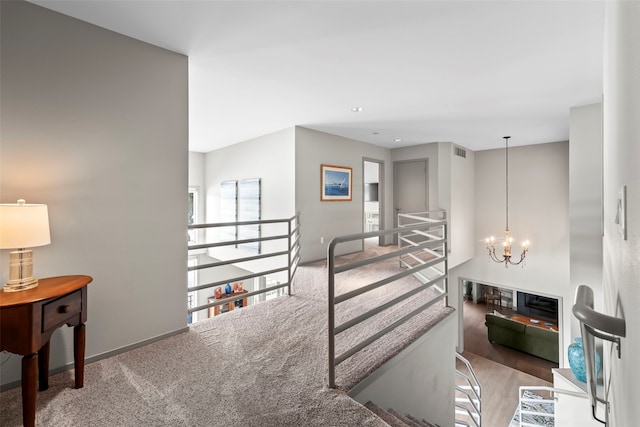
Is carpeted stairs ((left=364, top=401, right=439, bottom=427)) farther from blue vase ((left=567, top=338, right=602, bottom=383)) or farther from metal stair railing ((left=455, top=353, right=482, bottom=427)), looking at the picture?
blue vase ((left=567, top=338, right=602, bottom=383))

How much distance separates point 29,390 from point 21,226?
2.72 ft

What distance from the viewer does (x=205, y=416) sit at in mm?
1571

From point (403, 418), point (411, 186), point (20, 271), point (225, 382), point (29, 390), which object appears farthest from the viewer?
point (411, 186)

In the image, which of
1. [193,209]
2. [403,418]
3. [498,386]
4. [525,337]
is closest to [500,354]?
[525,337]

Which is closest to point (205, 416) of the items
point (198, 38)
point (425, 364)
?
point (425, 364)

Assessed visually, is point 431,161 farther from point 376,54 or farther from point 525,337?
point 525,337

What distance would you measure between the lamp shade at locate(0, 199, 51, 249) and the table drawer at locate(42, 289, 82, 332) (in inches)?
13.4

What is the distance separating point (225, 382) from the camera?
1857 millimetres

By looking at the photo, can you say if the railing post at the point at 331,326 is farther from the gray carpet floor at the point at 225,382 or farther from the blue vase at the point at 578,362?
the blue vase at the point at 578,362

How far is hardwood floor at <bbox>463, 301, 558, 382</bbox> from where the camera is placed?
21.4 ft

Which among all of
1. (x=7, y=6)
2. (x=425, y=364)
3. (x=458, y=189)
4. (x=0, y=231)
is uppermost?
(x=7, y=6)

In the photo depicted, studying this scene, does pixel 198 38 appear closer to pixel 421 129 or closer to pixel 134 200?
pixel 134 200

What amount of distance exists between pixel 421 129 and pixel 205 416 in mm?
5040

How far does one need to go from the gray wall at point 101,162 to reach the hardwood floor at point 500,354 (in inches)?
297
